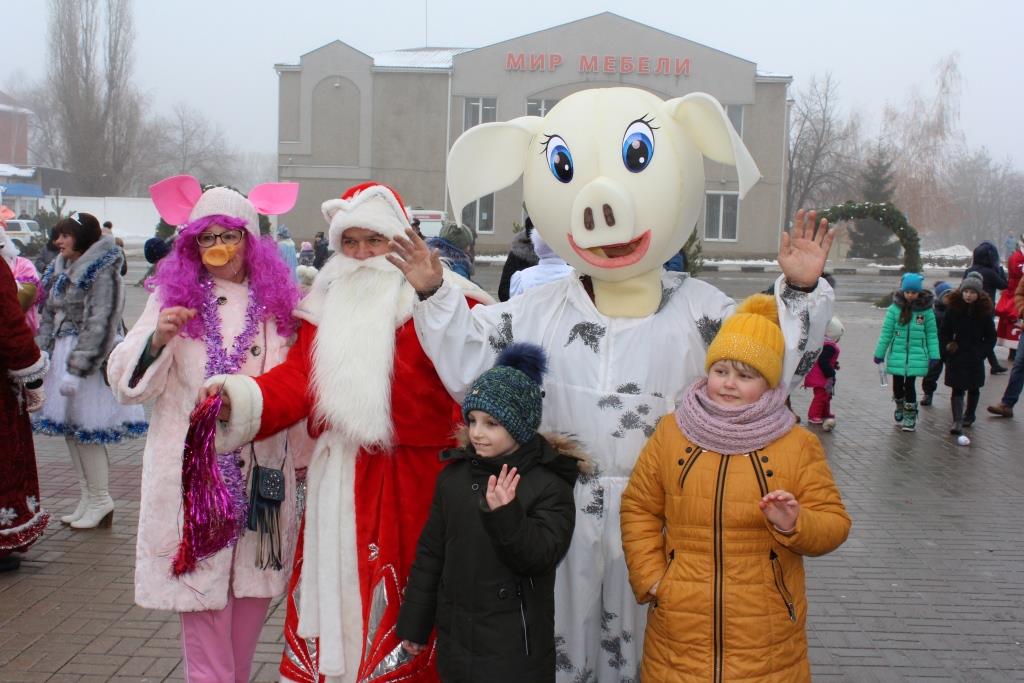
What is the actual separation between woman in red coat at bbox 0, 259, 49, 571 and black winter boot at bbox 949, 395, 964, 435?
7.93 m

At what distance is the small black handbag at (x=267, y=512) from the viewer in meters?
3.29

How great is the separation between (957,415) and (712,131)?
751cm

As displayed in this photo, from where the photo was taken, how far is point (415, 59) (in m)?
38.2

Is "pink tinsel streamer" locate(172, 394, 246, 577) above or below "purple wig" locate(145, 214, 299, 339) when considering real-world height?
below

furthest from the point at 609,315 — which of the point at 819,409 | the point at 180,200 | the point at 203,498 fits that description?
the point at 819,409

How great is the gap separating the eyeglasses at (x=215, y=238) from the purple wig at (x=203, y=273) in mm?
20

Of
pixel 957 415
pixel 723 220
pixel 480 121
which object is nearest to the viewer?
pixel 957 415

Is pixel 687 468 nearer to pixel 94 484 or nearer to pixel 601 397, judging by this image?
pixel 601 397

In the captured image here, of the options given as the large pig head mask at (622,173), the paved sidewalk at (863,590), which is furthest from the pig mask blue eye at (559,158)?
the paved sidewalk at (863,590)

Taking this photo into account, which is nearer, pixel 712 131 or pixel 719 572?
pixel 719 572

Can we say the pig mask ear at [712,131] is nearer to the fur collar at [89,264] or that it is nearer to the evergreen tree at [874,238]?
the fur collar at [89,264]

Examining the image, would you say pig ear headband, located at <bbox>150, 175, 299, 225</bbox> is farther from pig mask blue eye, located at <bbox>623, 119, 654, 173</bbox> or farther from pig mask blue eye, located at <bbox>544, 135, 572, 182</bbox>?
pig mask blue eye, located at <bbox>623, 119, 654, 173</bbox>

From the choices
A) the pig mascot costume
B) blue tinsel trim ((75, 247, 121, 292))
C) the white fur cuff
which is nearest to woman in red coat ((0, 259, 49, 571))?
blue tinsel trim ((75, 247, 121, 292))

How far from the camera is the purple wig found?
3.29 m
